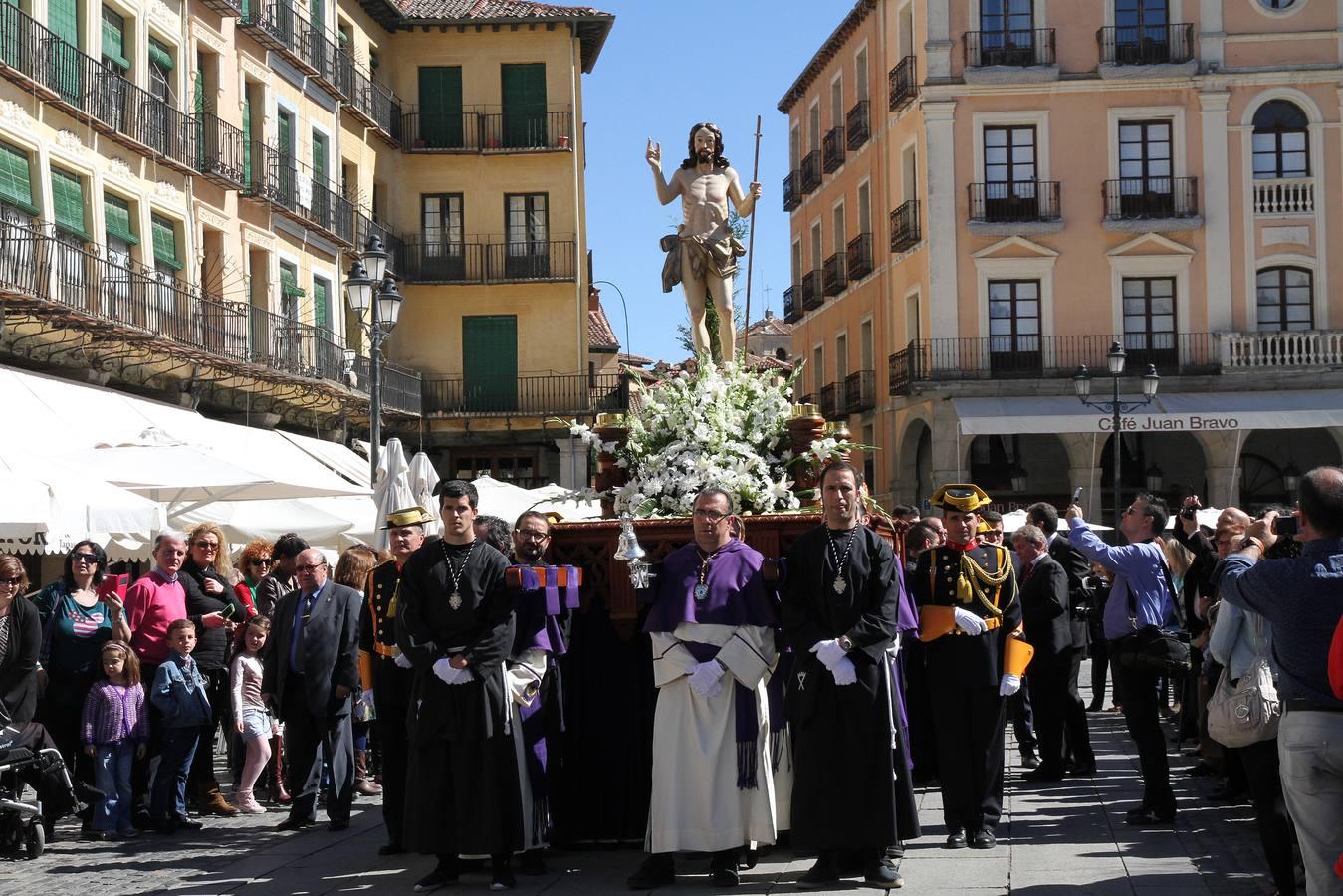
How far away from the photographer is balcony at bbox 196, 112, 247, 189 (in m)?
28.9

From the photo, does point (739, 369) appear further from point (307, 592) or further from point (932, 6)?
point (932, 6)

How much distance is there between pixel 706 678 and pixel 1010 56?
110 feet

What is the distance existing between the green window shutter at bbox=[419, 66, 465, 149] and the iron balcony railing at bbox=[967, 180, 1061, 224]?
1155cm

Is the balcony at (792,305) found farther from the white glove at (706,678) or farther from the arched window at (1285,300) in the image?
the white glove at (706,678)

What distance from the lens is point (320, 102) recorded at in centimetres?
3512

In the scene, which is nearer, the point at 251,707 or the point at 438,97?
the point at 251,707

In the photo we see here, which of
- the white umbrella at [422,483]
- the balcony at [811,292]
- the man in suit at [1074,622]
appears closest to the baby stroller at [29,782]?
the white umbrella at [422,483]

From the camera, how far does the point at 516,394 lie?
40.1 m

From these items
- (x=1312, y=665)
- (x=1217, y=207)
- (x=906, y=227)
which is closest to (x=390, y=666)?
(x=1312, y=665)

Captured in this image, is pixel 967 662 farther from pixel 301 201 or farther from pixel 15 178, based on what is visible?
pixel 301 201

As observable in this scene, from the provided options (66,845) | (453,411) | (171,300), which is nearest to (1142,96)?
(453,411)

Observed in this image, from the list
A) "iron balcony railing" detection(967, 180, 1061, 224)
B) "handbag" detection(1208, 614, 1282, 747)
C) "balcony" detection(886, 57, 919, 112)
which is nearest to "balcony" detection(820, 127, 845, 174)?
"balcony" detection(886, 57, 919, 112)

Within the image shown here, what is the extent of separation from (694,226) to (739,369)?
45.3 inches

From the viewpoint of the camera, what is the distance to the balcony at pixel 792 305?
52406mm
